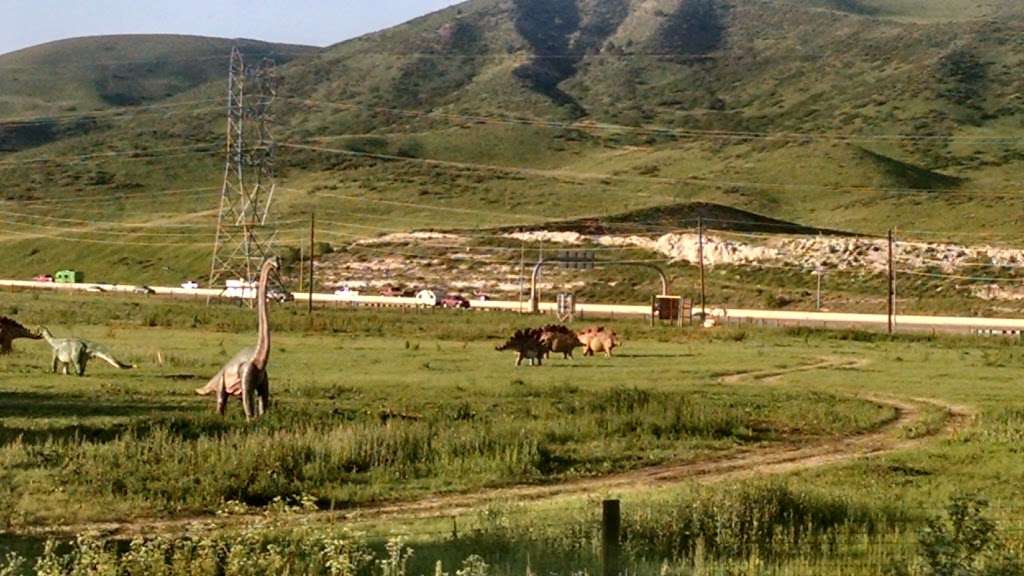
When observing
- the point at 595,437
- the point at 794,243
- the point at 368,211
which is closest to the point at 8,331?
the point at 595,437

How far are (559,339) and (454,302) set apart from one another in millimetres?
40256

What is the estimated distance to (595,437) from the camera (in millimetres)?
19672

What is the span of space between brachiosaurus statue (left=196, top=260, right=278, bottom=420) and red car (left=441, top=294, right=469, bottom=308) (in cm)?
5346

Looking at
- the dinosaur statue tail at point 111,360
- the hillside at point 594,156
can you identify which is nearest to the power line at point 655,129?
the hillside at point 594,156

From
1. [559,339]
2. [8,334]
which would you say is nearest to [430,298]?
[559,339]

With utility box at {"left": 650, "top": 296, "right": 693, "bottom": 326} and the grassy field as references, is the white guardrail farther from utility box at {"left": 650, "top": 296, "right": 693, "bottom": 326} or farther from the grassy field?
the grassy field

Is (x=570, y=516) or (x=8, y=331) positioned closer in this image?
(x=570, y=516)

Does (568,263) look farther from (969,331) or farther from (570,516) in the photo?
(570,516)

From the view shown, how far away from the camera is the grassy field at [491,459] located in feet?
38.7

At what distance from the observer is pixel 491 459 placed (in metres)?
17.3

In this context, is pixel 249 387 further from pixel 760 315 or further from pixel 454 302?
pixel 454 302

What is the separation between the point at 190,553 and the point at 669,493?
6.20m

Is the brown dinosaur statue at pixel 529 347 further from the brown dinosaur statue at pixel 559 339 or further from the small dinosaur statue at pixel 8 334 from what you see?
the small dinosaur statue at pixel 8 334

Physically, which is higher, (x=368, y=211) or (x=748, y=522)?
(x=368, y=211)
